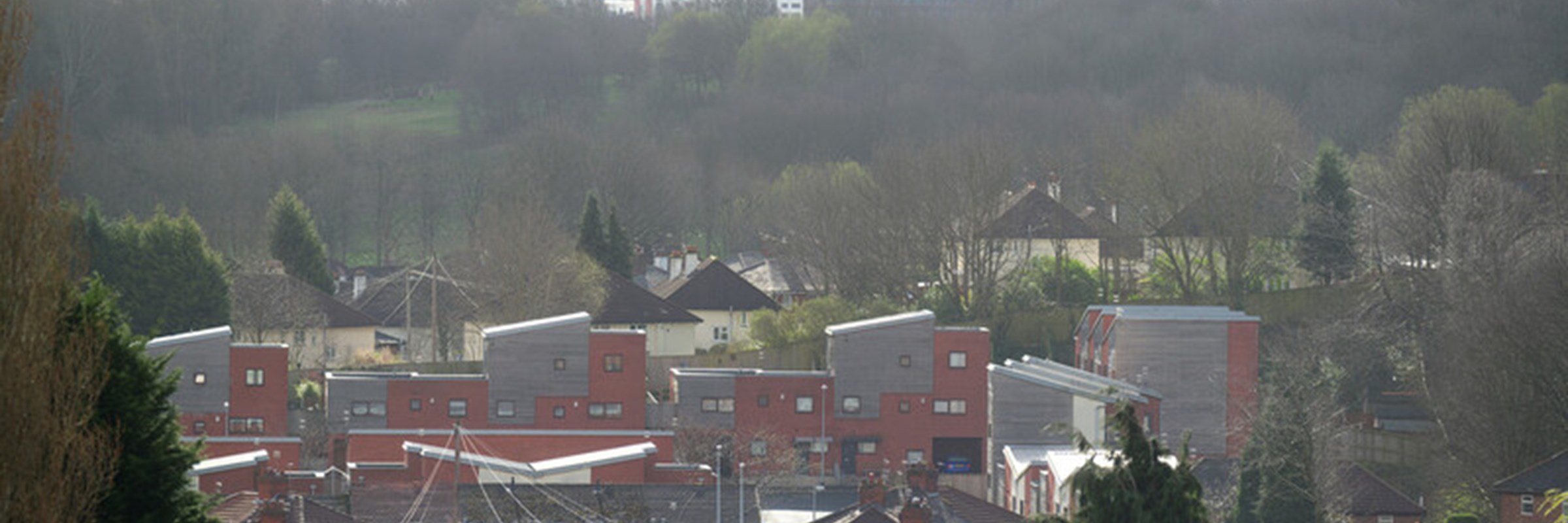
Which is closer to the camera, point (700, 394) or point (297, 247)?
point (700, 394)

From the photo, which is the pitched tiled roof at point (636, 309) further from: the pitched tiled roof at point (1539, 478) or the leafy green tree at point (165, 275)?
the pitched tiled roof at point (1539, 478)

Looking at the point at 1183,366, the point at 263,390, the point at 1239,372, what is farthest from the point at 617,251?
the point at 1239,372

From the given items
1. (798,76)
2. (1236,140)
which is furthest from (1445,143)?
(798,76)

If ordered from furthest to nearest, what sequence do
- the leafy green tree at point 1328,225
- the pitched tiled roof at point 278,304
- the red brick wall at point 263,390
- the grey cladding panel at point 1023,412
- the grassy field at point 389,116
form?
the grassy field at point 389,116
the pitched tiled roof at point 278,304
the leafy green tree at point 1328,225
the red brick wall at point 263,390
the grey cladding panel at point 1023,412

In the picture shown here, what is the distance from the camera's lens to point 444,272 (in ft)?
248

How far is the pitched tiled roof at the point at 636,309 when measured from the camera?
2805 inches

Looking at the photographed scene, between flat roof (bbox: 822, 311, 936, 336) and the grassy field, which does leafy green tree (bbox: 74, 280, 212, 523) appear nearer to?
flat roof (bbox: 822, 311, 936, 336)

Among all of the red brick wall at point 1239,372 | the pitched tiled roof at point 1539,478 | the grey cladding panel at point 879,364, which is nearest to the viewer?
the pitched tiled roof at point 1539,478

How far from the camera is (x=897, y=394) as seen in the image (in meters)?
58.1

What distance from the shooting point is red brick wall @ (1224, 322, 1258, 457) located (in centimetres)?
5678

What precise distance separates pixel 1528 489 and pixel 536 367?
2324 cm

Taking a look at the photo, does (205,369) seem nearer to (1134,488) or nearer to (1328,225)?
(1328,225)

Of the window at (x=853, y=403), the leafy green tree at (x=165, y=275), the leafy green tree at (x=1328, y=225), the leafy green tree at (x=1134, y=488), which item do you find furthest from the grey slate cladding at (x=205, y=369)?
the leafy green tree at (x=1134, y=488)

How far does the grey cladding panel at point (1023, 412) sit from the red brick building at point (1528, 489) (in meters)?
12.3
